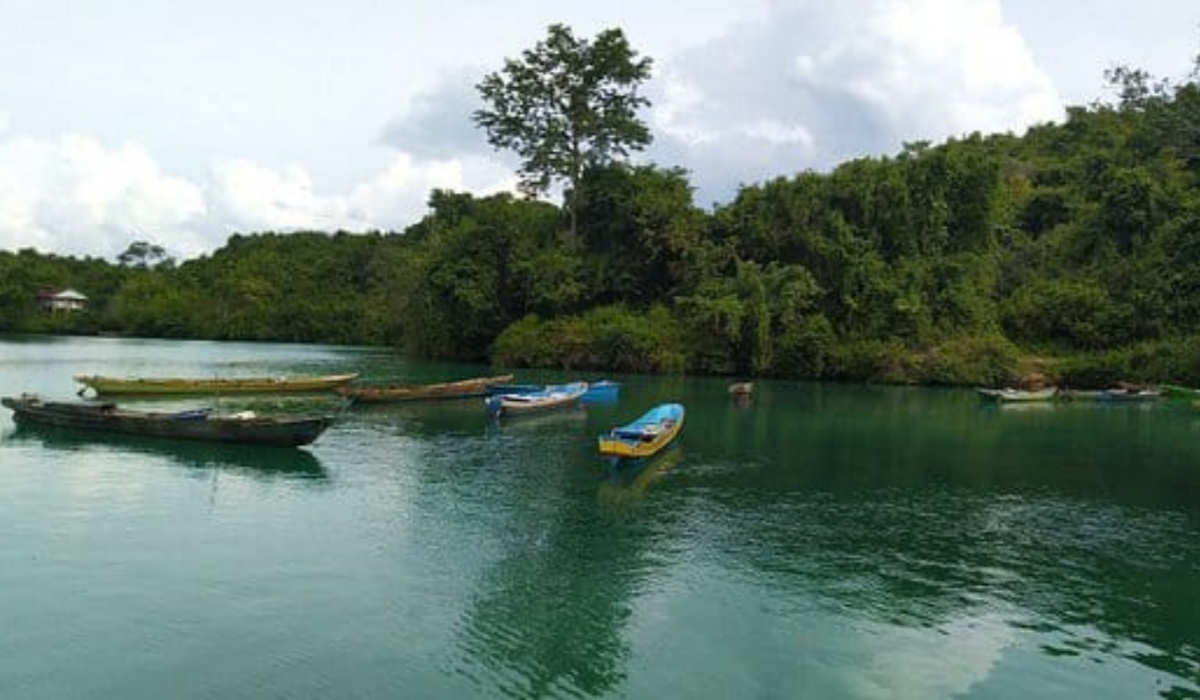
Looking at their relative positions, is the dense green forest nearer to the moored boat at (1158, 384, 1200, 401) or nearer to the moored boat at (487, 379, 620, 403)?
the moored boat at (1158, 384, 1200, 401)

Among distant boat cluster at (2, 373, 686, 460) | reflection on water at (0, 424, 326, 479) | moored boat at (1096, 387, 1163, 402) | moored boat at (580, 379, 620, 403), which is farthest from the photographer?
moored boat at (1096, 387, 1163, 402)

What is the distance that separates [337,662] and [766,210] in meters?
57.1

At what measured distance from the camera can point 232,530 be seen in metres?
18.6

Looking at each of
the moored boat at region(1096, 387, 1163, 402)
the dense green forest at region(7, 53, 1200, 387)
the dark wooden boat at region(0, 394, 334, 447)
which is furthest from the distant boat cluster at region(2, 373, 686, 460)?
the moored boat at region(1096, 387, 1163, 402)

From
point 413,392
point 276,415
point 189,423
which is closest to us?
point 189,423

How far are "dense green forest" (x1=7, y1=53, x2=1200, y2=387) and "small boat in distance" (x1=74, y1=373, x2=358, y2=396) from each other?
2129 centimetres

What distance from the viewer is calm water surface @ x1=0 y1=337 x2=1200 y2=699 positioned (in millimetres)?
11977

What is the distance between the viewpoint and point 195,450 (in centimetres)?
2717

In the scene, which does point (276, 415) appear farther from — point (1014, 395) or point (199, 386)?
point (1014, 395)

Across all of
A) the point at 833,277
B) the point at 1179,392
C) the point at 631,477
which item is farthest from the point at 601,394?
the point at 1179,392

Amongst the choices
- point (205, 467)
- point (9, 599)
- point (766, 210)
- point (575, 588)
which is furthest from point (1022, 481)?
point (766, 210)

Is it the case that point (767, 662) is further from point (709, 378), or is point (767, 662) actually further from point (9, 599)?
point (709, 378)

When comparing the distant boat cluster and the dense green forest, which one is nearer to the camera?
the distant boat cluster

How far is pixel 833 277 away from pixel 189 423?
147 feet
